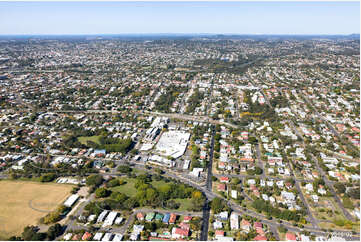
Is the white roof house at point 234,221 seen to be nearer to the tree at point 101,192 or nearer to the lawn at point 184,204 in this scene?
the lawn at point 184,204

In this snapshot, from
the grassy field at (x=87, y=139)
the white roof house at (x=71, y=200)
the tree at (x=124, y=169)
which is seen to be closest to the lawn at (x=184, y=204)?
the tree at (x=124, y=169)

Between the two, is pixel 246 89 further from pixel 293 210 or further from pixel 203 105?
pixel 293 210

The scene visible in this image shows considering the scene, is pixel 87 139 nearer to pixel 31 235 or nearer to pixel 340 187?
pixel 31 235

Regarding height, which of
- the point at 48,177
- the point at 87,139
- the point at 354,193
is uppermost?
the point at 87,139

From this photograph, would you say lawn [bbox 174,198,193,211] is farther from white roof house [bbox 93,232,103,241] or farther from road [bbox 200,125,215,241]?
white roof house [bbox 93,232,103,241]

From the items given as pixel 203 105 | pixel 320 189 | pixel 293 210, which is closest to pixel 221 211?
pixel 293 210

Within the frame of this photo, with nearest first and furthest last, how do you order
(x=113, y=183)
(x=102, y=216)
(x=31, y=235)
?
(x=31, y=235) < (x=102, y=216) < (x=113, y=183)

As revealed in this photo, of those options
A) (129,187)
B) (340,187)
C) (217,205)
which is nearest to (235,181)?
(217,205)

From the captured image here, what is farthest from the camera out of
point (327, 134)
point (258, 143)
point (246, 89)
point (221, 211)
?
point (246, 89)
